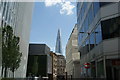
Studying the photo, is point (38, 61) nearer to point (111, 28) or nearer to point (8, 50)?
point (8, 50)

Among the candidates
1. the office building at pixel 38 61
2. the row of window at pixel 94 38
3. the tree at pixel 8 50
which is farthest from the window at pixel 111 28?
the office building at pixel 38 61

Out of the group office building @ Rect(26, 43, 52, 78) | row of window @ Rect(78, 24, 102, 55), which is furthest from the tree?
office building @ Rect(26, 43, 52, 78)

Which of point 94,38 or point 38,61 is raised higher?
point 94,38

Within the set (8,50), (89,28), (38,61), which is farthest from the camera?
(38,61)

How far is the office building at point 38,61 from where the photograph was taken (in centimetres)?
5250

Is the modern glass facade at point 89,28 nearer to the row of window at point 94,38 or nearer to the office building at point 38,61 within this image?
the row of window at point 94,38

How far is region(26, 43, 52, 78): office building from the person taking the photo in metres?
52.5

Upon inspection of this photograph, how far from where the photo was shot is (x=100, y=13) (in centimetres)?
1527

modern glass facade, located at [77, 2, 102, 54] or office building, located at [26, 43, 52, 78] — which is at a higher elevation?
modern glass facade, located at [77, 2, 102, 54]

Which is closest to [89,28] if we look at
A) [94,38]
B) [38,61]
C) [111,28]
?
[94,38]

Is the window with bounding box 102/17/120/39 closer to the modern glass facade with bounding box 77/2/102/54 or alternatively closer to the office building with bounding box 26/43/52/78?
the modern glass facade with bounding box 77/2/102/54

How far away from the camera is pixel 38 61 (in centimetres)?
5384

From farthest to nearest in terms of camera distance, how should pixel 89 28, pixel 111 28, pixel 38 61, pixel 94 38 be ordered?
pixel 38 61, pixel 89 28, pixel 94 38, pixel 111 28

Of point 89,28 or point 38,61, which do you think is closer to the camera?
point 89,28
